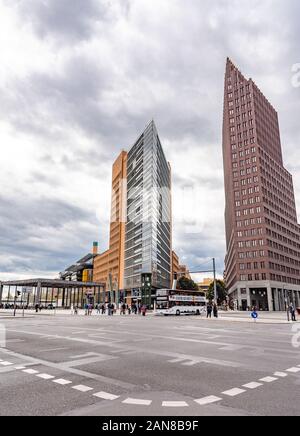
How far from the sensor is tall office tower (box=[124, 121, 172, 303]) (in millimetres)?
97812

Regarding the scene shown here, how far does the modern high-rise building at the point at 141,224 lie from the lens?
3888 inches

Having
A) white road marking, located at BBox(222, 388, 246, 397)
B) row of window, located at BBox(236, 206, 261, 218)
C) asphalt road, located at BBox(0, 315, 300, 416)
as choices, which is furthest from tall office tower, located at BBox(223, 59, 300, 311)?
white road marking, located at BBox(222, 388, 246, 397)

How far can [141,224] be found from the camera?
103688mm

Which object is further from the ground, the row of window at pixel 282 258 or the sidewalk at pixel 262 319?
the row of window at pixel 282 258

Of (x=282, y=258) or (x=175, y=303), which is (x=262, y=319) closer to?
(x=175, y=303)

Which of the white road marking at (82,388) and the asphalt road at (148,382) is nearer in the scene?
the asphalt road at (148,382)

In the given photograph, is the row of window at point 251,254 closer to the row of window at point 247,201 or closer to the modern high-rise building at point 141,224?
the row of window at point 247,201

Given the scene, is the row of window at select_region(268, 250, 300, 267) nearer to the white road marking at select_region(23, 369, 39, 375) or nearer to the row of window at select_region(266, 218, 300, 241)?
the row of window at select_region(266, 218, 300, 241)

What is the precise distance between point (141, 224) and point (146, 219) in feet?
9.93

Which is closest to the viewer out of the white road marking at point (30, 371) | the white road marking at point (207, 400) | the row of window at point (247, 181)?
the white road marking at point (207, 400)

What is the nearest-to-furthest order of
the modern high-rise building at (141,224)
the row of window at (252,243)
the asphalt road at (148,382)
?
the asphalt road at (148,382) → the row of window at (252,243) → the modern high-rise building at (141,224)

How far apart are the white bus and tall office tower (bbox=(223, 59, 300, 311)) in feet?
148

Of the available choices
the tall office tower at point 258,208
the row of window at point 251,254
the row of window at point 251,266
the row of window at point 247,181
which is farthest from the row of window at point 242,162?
the row of window at point 251,266
